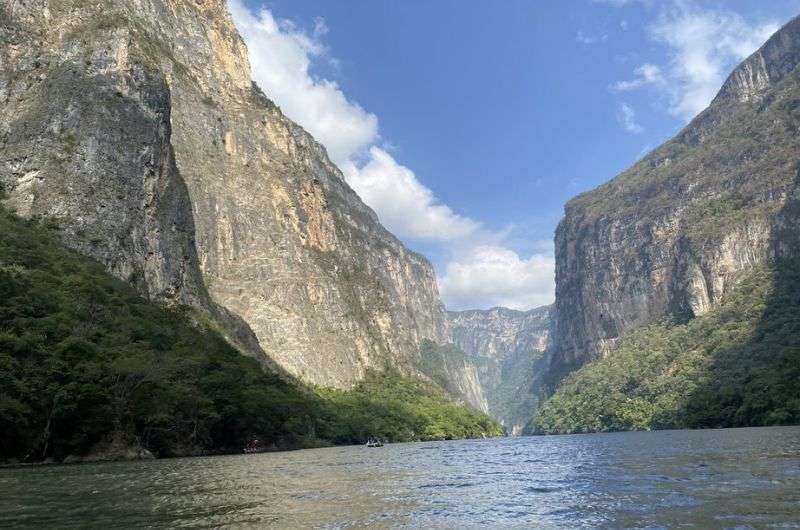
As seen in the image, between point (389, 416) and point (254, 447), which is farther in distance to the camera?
point (389, 416)

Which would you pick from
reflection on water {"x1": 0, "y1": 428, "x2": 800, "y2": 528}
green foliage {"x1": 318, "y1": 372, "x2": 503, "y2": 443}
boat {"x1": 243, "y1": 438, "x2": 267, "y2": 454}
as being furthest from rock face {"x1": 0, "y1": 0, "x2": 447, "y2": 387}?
reflection on water {"x1": 0, "y1": 428, "x2": 800, "y2": 528}

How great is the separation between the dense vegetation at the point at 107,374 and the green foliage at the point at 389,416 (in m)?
19.3

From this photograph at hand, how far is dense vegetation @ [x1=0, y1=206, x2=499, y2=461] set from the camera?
1933 inches

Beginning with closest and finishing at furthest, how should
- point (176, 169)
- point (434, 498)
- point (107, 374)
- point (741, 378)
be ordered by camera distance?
point (434, 498) → point (107, 374) → point (176, 169) → point (741, 378)

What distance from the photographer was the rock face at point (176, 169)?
9331 centimetres

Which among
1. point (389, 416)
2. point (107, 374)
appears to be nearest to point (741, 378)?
point (389, 416)

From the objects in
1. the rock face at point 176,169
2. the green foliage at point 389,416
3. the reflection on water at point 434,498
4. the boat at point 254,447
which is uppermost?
the rock face at point 176,169

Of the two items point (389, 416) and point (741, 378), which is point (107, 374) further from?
point (741, 378)

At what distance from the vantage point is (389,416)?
494ft

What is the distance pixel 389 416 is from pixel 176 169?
7092cm

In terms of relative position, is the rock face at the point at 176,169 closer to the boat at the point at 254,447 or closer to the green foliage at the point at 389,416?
the green foliage at the point at 389,416

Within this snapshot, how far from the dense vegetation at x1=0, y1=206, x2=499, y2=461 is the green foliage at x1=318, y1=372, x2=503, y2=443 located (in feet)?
63.4

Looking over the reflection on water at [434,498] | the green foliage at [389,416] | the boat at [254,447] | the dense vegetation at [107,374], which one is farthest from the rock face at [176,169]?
the reflection on water at [434,498]

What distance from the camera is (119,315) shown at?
241 ft
